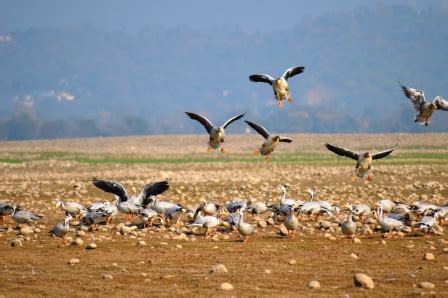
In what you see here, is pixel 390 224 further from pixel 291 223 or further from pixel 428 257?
pixel 428 257

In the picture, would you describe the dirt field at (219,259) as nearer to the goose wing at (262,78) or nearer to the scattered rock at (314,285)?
the scattered rock at (314,285)

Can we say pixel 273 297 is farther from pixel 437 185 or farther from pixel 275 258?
pixel 437 185

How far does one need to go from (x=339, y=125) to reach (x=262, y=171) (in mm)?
114742

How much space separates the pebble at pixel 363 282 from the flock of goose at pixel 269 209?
4.27 metres

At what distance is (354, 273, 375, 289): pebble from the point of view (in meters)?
11.0

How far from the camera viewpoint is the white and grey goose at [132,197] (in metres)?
17.3

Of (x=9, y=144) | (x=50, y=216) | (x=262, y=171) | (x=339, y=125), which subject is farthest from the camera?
(x=339, y=125)

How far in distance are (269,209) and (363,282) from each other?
24.9ft

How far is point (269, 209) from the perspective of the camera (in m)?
18.5

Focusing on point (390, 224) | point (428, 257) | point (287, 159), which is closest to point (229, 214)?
point (390, 224)

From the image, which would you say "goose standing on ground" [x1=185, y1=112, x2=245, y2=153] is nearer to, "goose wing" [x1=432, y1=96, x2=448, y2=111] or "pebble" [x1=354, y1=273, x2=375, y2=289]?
"goose wing" [x1=432, y1=96, x2=448, y2=111]

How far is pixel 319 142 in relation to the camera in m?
70.6

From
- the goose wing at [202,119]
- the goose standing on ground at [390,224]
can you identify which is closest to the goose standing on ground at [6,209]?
the goose wing at [202,119]

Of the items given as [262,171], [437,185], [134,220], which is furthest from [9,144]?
[134,220]
